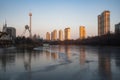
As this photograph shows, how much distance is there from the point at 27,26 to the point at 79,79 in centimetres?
11092

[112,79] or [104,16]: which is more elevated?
[104,16]

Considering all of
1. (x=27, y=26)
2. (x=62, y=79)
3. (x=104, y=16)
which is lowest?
(x=62, y=79)

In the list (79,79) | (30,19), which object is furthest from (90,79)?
(30,19)

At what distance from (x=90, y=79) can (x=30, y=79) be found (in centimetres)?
371

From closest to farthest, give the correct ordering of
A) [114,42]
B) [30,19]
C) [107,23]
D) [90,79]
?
[90,79], [114,42], [30,19], [107,23]

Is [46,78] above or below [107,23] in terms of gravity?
below

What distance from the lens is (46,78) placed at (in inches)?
492

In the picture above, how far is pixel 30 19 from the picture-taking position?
126250 millimetres

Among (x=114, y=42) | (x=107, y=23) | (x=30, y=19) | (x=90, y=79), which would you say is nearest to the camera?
(x=90, y=79)

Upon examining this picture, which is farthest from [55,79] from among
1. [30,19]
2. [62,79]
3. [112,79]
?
[30,19]

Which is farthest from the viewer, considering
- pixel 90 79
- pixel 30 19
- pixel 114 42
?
pixel 30 19

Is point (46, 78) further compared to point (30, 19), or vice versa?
point (30, 19)

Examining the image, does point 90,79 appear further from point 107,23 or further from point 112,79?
point 107,23

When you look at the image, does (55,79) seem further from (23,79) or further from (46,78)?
(23,79)
